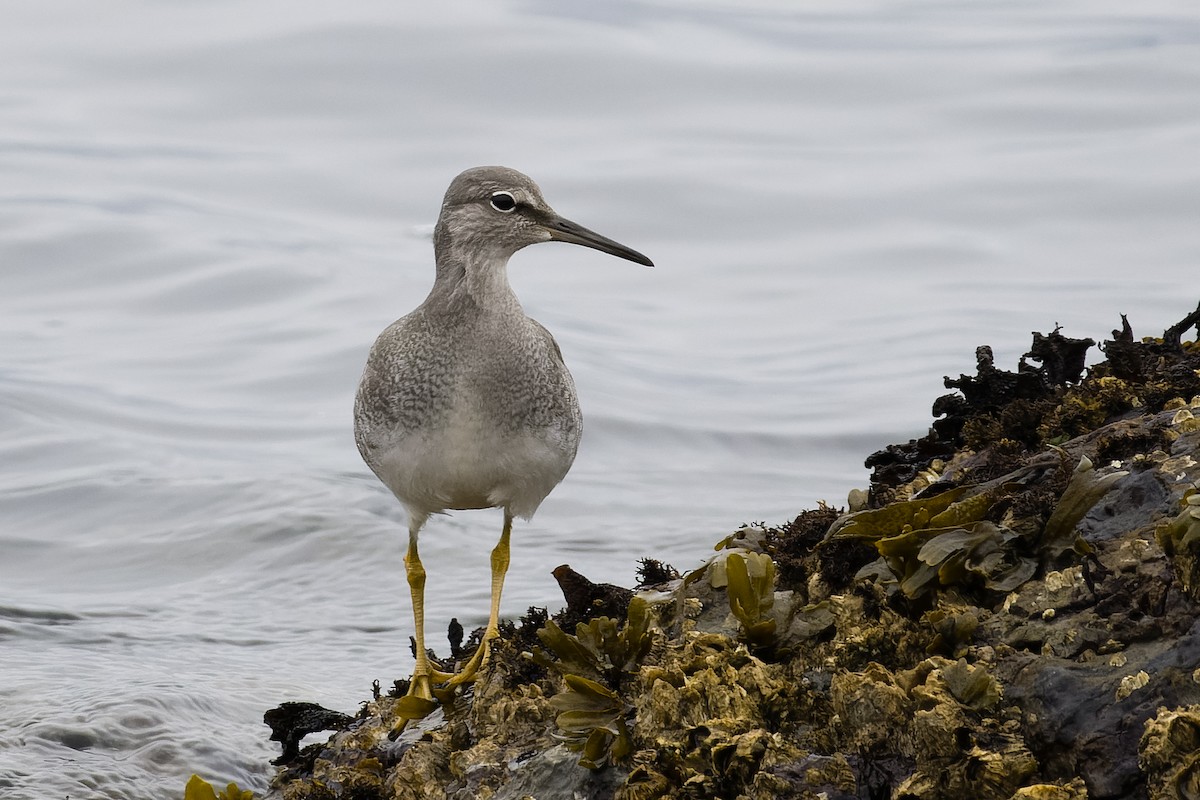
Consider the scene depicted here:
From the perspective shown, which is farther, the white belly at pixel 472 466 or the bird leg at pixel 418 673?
the white belly at pixel 472 466

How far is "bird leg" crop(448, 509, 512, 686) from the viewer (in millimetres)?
5527

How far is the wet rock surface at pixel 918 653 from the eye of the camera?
3445 mm

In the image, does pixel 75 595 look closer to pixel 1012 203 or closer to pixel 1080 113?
pixel 1012 203

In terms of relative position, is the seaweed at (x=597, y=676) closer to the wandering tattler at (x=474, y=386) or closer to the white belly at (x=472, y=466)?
the wandering tattler at (x=474, y=386)

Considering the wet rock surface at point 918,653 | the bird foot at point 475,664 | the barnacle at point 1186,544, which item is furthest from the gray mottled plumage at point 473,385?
the barnacle at point 1186,544

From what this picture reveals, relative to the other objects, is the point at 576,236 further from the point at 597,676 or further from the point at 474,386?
the point at 597,676

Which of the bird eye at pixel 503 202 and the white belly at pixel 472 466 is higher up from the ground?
the bird eye at pixel 503 202

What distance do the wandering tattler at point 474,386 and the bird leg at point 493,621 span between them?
2cm

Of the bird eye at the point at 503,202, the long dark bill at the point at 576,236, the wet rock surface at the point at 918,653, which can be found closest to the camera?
the wet rock surface at the point at 918,653

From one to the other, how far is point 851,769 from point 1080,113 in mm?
20688

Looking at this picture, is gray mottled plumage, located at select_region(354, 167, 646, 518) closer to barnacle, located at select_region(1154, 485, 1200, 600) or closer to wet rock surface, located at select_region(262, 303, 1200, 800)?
wet rock surface, located at select_region(262, 303, 1200, 800)

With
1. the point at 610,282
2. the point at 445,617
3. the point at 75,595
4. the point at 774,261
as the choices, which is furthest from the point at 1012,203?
the point at 75,595

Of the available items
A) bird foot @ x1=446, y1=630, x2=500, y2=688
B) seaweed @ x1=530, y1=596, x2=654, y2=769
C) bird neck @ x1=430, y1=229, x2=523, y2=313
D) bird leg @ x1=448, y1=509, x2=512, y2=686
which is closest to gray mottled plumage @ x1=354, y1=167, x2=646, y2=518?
bird neck @ x1=430, y1=229, x2=523, y2=313

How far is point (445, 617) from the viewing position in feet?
32.2
